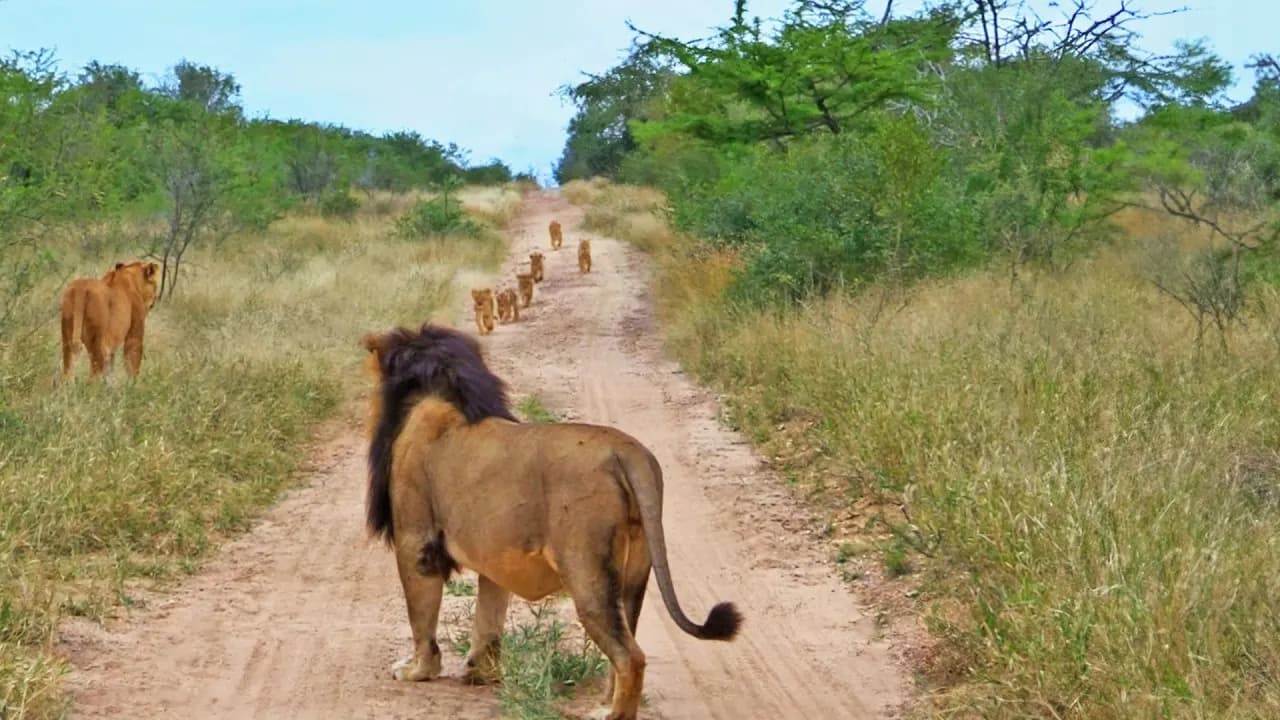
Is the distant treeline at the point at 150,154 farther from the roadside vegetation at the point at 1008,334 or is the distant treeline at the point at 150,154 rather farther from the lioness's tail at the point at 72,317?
the roadside vegetation at the point at 1008,334

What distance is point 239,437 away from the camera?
10.7m

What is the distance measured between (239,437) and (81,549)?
280cm

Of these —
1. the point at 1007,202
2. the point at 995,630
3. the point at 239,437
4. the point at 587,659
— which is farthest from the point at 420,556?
the point at 1007,202

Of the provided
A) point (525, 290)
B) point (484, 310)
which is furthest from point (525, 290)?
point (484, 310)

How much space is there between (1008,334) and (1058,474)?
4.53 metres

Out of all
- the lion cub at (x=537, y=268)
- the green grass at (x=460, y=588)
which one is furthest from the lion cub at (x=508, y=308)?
the green grass at (x=460, y=588)

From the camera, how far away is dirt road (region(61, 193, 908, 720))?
235 inches

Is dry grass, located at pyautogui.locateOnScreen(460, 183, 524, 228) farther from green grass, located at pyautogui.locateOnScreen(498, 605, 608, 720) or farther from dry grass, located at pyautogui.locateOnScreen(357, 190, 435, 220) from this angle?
green grass, located at pyautogui.locateOnScreen(498, 605, 608, 720)

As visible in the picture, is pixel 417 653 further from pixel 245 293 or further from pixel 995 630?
pixel 245 293

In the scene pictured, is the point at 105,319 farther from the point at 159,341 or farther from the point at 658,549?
the point at 658,549

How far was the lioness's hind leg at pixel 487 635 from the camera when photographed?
20.2 ft

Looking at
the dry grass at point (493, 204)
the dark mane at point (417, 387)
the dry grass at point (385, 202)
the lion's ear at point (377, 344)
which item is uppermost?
the lion's ear at point (377, 344)

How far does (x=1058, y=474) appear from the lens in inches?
269

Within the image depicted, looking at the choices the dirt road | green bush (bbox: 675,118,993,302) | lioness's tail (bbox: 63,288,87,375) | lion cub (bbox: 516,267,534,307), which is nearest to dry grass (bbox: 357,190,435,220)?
lion cub (bbox: 516,267,534,307)
